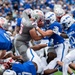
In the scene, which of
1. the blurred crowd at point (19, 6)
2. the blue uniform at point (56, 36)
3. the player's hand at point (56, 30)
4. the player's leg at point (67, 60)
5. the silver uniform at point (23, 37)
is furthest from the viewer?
the blurred crowd at point (19, 6)

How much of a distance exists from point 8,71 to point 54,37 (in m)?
1.85

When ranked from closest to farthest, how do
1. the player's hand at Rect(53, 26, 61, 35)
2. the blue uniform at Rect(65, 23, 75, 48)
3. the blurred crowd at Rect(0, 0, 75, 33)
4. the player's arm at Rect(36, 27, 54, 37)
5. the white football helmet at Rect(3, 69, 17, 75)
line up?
the white football helmet at Rect(3, 69, 17, 75) < the player's arm at Rect(36, 27, 54, 37) < the player's hand at Rect(53, 26, 61, 35) < the blue uniform at Rect(65, 23, 75, 48) < the blurred crowd at Rect(0, 0, 75, 33)

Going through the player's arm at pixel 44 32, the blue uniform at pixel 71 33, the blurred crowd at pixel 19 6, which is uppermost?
the player's arm at pixel 44 32

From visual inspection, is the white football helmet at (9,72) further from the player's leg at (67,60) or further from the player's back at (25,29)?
the player's back at (25,29)

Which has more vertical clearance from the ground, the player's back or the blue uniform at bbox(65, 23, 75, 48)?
the player's back

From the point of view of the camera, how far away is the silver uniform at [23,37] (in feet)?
17.6

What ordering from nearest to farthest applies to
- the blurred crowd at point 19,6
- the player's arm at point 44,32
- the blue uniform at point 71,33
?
the player's arm at point 44,32 → the blue uniform at point 71,33 → the blurred crowd at point 19,6

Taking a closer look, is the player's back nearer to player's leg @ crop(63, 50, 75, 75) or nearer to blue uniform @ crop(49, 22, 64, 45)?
blue uniform @ crop(49, 22, 64, 45)

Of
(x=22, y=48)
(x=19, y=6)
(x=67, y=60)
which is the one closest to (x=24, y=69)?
(x=67, y=60)

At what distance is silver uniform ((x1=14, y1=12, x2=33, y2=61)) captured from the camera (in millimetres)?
5355

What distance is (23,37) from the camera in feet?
18.0

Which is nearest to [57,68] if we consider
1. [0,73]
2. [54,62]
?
[54,62]

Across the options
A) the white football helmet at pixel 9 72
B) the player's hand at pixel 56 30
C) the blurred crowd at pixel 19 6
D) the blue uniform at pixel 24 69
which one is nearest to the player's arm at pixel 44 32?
the player's hand at pixel 56 30

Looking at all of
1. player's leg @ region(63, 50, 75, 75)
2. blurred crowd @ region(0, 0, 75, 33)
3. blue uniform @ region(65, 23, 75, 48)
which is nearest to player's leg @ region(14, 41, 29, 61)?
player's leg @ region(63, 50, 75, 75)
